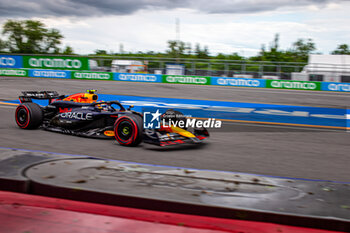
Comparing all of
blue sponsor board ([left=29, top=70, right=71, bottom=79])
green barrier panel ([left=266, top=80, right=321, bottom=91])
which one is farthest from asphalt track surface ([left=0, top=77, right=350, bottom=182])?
blue sponsor board ([left=29, top=70, right=71, bottom=79])

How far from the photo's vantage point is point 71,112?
Answer: 786 centimetres

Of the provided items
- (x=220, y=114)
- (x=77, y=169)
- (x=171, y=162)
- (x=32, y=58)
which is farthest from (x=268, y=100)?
(x=32, y=58)

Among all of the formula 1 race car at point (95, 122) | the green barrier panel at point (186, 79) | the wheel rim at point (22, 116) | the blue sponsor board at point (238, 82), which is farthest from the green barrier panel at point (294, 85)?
the wheel rim at point (22, 116)

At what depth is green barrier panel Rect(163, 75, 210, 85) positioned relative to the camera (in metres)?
25.2

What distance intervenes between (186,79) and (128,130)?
19035mm

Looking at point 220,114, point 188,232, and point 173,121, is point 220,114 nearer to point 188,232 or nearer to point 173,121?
point 173,121

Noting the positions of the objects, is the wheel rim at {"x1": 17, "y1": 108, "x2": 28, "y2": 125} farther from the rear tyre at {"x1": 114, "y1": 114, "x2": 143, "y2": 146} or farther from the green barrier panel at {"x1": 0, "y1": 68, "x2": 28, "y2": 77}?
the green barrier panel at {"x1": 0, "y1": 68, "x2": 28, "y2": 77}

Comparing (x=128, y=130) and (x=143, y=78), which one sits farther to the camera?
(x=143, y=78)

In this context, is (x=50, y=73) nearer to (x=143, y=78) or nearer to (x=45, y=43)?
(x=143, y=78)

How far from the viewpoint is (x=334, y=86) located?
23.2 metres

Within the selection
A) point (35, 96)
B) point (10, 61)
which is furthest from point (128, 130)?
point (10, 61)

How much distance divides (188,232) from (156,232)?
11.7 inches

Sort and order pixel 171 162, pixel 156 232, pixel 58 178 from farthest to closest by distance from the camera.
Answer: pixel 171 162, pixel 58 178, pixel 156 232

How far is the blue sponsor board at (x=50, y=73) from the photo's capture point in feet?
87.3
